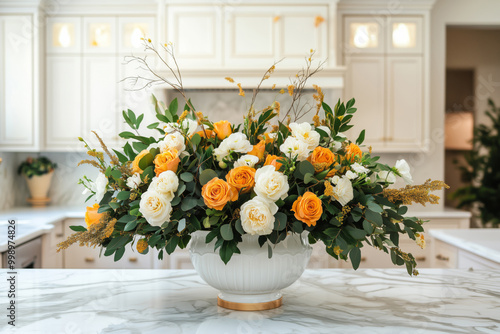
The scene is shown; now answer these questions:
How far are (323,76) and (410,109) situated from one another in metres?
0.85

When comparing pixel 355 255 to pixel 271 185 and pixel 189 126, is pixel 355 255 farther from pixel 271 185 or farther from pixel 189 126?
pixel 189 126

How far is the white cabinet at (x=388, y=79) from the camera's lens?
3.97 m

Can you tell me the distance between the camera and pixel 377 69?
4.00m

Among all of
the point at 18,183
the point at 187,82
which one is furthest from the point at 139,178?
the point at 18,183

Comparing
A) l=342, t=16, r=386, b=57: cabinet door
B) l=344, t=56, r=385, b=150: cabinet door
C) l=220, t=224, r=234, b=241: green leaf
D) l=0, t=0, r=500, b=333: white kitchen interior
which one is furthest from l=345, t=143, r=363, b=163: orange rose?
l=342, t=16, r=386, b=57: cabinet door

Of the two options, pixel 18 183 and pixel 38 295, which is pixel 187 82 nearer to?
pixel 18 183

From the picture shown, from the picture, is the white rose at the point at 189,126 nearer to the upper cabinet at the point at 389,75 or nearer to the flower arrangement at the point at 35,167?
the upper cabinet at the point at 389,75

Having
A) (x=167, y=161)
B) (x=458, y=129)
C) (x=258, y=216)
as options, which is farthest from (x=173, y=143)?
(x=458, y=129)

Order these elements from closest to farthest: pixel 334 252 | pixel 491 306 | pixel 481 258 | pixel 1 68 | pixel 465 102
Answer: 1. pixel 334 252
2. pixel 491 306
3. pixel 481 258
4. pixel 1 68
5. pixel 465 102

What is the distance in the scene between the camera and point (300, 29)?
3768mm

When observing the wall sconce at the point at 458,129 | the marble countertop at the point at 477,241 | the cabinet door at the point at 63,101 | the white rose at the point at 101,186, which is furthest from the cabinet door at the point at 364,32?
the wall sconce at the point at 458,129

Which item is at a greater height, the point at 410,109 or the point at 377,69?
the point at 377,69

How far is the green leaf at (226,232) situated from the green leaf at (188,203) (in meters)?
0.08

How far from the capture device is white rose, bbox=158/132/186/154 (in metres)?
1.12
